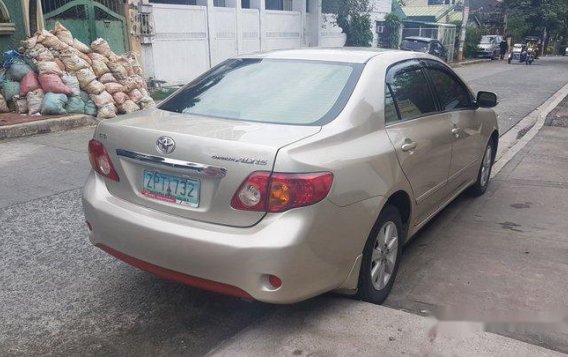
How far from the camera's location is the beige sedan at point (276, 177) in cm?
257

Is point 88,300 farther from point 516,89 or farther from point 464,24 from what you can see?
point 464,24

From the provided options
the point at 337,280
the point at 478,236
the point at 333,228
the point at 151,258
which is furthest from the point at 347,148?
the point at 478,236

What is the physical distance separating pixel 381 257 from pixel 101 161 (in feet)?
5.89

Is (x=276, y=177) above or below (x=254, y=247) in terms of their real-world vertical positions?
above

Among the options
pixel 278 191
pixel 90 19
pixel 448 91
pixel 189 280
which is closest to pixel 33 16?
pixel 90 19

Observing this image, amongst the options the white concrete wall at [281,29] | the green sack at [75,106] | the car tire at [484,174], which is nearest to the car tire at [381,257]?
the car tire at [484,174]

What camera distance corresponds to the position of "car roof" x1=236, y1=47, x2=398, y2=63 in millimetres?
3553

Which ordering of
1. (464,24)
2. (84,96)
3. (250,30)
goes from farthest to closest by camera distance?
(464,24) → (250,30) → (84,96)

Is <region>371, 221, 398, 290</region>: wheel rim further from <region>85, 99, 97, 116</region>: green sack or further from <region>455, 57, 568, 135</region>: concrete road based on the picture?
<region>85, 99, 97, 116</region>: green sack

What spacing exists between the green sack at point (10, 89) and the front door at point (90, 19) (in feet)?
7.79

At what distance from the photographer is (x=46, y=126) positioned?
8.44m

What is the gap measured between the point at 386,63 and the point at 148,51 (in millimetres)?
11474

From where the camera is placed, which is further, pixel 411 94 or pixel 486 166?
pixel 486 166

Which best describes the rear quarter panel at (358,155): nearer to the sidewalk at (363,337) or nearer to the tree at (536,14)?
the sidewalk at (363,337)
